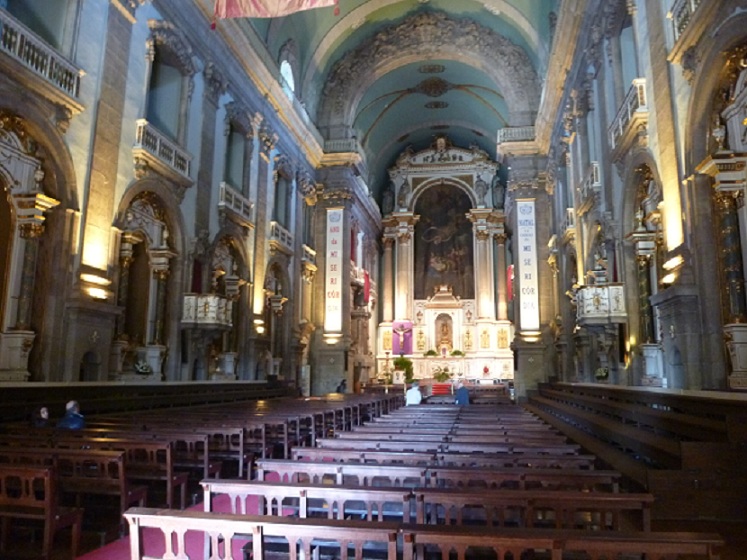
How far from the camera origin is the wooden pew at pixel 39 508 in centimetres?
345

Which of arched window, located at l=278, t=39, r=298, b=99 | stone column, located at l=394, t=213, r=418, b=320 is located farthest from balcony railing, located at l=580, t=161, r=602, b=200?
stone column, located at l=394, t=213, r=418, b=320

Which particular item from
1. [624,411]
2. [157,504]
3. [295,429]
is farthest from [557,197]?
[157,504]

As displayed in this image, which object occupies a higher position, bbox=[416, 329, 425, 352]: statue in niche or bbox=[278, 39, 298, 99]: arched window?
bbox=[278, 39, 298, 99]: arched window

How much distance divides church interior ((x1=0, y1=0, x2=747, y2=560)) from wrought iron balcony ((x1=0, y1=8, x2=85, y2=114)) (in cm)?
4

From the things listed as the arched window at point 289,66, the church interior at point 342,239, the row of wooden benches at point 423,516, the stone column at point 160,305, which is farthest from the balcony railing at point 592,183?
the arched window at point 289,66

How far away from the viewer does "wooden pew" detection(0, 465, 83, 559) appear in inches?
136

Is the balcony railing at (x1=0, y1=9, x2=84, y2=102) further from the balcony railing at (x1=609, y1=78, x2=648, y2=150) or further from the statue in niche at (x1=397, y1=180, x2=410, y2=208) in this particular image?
the statue in niche at (x1=397, y1=180, x2=410, y2=208)

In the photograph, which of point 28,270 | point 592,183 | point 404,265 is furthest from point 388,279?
point 28,270

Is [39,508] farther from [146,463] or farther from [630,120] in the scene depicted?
[630,120]

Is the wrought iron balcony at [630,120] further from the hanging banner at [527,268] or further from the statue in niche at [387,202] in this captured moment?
the statue in niche at [387,202]

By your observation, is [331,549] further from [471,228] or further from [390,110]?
[471,228]

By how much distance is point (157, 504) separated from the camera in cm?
534

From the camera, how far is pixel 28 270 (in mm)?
9578

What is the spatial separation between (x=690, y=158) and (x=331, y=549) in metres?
7.59
